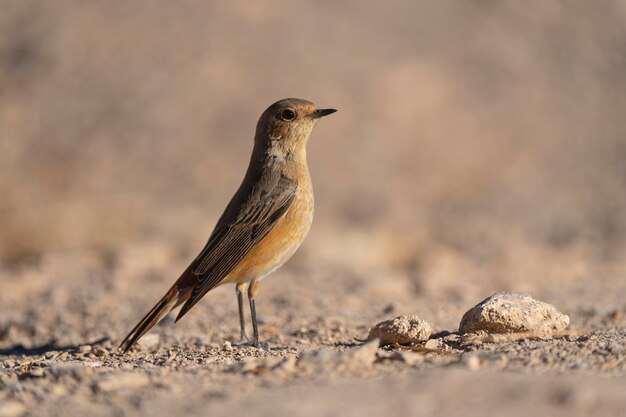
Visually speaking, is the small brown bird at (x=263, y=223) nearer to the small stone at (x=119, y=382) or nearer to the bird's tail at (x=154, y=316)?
the bird's tail at (x=154, y=316)

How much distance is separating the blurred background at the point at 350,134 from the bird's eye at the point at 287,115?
318 centimetres

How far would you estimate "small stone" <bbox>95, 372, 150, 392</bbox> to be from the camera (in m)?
5.15

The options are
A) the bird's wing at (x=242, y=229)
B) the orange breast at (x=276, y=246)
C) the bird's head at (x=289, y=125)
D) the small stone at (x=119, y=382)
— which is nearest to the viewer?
the small stone at (x=119, y=382)

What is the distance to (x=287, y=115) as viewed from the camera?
8680mm

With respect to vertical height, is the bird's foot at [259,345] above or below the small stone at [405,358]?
below

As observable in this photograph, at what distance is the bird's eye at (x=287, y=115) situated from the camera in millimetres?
8670

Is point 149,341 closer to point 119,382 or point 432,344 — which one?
point 432,344

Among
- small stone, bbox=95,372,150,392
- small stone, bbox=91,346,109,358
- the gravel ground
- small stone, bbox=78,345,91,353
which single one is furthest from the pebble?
small stone, bbox=78,345,91,353

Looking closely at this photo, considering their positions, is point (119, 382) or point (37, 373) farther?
point (37, 373)

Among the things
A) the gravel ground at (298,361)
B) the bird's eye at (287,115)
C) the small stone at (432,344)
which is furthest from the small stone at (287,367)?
the bird's eye at (287,115)

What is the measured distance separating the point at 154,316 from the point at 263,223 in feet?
4.06

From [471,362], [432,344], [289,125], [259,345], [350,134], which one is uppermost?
[350,134]

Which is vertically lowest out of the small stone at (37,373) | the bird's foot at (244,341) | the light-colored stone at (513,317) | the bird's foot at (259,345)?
the bird's foot at (244,341)

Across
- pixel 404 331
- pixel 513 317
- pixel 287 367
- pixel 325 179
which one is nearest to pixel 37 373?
pixel 287 367
